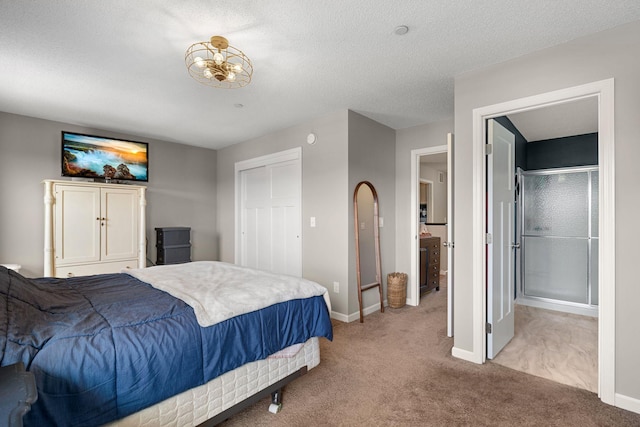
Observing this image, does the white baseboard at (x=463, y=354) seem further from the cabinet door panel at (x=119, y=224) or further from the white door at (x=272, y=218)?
the cabinet door panel at (x=119, y=224)

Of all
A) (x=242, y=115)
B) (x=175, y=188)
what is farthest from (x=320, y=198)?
(x=175, y=188)

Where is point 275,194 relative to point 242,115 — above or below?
below

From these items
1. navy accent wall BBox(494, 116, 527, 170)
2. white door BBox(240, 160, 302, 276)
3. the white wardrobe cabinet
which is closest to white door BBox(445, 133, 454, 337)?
navy accent wall BBox(494, 116, 527, 170)

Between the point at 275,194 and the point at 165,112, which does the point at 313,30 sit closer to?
the point at 165,112

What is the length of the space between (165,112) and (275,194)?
168 centimetres

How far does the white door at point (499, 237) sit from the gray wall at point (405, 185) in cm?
123

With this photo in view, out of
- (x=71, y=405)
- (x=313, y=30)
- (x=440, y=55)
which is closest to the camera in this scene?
(x=71, y=405)

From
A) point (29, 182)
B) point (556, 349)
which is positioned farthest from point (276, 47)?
point (29, 182)

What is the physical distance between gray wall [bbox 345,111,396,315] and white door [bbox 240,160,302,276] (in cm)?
80

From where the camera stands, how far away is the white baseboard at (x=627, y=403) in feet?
6.15

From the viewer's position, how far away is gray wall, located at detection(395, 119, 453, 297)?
4086mm

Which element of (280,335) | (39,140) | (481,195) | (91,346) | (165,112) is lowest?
(280,335)

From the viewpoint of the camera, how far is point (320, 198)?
12.3ft

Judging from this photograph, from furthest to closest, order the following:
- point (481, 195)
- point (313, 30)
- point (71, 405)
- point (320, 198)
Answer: point (320, 198) → point (481, 195) → point (313, 30) → point (71, 405)
